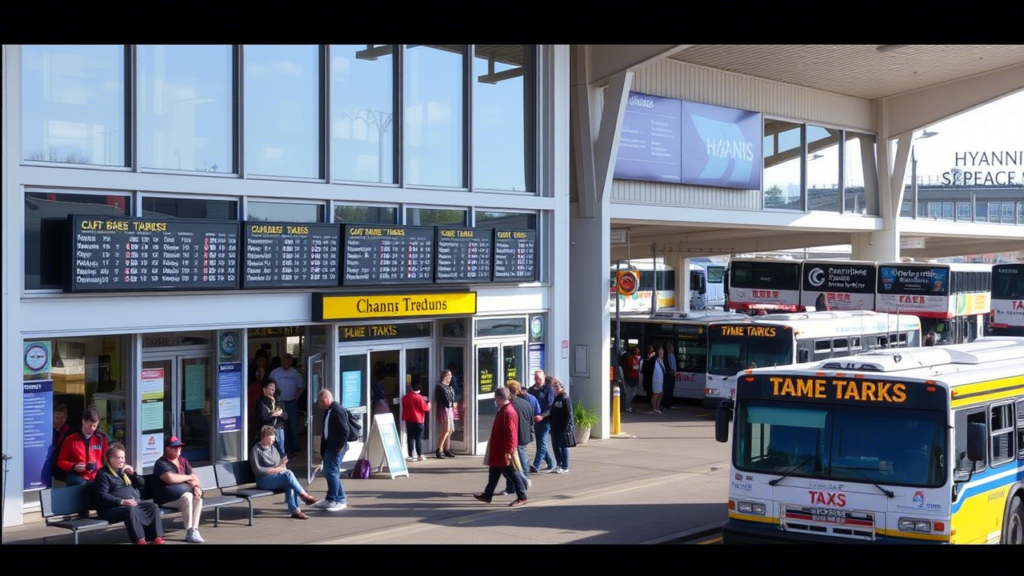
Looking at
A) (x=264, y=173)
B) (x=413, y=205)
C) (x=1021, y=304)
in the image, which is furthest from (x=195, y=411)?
(x=1021, y=304)

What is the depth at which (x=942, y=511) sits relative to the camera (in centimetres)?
997

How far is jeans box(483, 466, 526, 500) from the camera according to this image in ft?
48.5

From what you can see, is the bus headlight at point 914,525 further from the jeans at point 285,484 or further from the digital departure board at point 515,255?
the digital departure board at point 515,255

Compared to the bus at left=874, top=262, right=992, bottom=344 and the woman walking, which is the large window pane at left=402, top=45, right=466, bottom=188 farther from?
the bus at left=874, top=262, right=992, bottom=344

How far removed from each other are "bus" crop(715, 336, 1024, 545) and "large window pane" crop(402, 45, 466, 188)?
8.48 m

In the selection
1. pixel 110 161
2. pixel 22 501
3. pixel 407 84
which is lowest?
pixel 22 501

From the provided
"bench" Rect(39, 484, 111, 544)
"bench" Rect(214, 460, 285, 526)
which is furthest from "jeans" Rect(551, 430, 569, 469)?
"bench" Rect(39, 484, 111, 544)

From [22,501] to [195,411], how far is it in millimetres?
2896

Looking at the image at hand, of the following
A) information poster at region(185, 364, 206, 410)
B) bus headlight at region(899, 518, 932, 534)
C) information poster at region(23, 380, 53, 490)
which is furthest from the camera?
information poster at region(185, 364, 206, 410)

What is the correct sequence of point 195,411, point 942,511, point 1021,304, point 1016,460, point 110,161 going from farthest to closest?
point 1021,304 < point 195,411 < point 110,161 < point 1016,460 < point 942,511

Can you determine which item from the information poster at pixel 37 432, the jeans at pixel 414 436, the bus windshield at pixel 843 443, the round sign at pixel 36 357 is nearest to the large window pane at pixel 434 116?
the jeans at pixel 414 436

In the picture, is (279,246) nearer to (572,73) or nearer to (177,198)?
(177,198)

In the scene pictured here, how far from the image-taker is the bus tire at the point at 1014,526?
36.9 ft

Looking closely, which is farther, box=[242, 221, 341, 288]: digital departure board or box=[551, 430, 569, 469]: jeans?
box=[551, 430, 569, 469]: jeans
